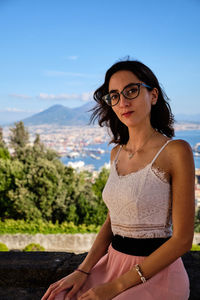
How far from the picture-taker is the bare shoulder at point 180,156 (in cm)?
129

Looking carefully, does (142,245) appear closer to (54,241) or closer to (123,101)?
(123,101)

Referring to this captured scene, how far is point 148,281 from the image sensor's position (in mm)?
1306

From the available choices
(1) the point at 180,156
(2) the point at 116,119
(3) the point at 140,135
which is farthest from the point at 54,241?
(1) the point at 180,156

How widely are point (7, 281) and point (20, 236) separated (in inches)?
500

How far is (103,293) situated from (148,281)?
197mm

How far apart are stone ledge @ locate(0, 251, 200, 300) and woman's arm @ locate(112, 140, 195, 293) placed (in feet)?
2.04

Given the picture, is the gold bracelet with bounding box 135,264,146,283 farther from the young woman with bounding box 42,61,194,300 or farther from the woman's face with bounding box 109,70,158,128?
the woman's face with bounding box 109,70,158,128

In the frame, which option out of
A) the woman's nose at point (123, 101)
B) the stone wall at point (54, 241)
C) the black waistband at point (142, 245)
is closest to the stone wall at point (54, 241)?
the stone wall at point (54, 241)

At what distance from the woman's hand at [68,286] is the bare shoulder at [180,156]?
0.68m

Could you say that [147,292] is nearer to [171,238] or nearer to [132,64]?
[171,238]

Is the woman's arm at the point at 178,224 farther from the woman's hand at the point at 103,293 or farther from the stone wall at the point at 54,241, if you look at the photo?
the stone wall at the point at 54,241

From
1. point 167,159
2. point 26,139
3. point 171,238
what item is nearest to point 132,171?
point 167,159

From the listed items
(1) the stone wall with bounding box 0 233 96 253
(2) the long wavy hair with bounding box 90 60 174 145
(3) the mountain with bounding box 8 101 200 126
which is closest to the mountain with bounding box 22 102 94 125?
(3) the mountain with bounding box 8 101 200 126

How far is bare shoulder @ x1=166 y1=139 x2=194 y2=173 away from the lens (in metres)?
1.29
